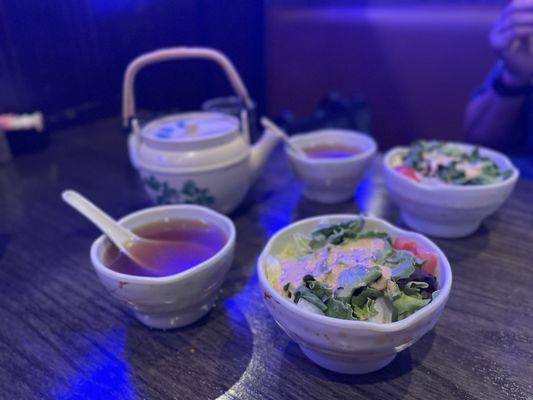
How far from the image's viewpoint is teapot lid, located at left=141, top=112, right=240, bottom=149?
42.9 inches

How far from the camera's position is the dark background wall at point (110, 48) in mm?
1749

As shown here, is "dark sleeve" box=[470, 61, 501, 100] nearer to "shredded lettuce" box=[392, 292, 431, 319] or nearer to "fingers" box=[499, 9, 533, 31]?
"fingers" box=[499, 9, 533, 31]

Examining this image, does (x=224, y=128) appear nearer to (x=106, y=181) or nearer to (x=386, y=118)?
(x=106, y=181)

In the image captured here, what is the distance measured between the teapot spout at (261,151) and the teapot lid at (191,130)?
9 cm

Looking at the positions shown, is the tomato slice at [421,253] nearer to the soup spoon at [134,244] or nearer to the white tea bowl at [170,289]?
the white tea bowl at [170,289]

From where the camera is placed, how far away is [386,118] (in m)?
2.64

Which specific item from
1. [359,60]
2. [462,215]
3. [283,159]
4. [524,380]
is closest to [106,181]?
[283,159]

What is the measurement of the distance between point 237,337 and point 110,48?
1.64 meters

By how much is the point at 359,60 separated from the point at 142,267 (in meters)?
2.17

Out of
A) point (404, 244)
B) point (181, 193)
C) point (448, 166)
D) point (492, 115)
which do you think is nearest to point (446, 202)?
point (448, 166)

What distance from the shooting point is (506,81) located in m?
1.65

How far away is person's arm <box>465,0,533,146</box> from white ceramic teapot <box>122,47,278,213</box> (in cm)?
89

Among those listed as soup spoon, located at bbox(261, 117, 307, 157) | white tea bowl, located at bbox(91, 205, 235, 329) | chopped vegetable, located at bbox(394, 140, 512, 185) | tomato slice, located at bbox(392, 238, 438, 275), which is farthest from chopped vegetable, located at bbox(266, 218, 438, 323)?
soup spoon, located at bbox(261, 117, 307, 157)

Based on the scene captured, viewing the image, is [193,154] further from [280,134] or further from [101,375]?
[101,375]
